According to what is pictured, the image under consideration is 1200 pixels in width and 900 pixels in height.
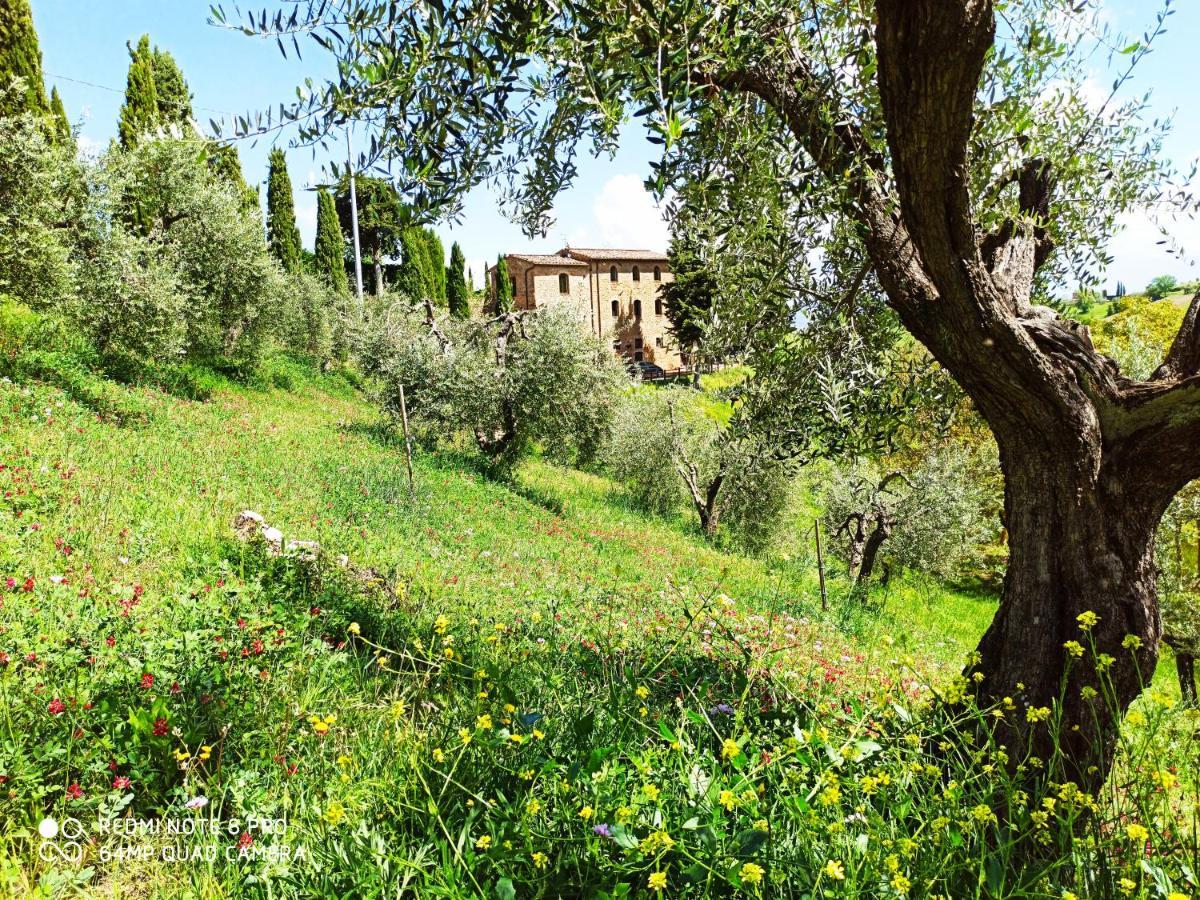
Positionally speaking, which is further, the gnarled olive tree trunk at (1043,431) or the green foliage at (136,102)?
the green foliage at (136,102)

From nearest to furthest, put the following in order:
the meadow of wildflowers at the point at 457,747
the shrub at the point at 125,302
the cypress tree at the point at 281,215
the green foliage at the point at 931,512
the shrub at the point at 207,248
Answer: the meadow of wildflowers at the point at 457,747, the shrub at the point at 125,302, the shrub at the point at 207,248, the green foliage at the point at 931,512, the cypress tree at the point at 281,215

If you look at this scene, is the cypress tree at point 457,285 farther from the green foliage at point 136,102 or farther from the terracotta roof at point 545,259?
the green foliage at point 136,102

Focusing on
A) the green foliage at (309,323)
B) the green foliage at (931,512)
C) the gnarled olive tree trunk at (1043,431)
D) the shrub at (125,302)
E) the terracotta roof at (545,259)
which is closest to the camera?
the gnarled olive tree trunk at (1043,431)

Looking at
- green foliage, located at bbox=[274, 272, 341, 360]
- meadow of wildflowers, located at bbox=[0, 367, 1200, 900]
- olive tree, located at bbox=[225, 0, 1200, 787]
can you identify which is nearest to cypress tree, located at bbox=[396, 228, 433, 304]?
green foliage, located at bbox=[274, 272, 341, 360]

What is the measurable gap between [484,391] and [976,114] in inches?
600

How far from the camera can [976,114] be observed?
13.7 ft

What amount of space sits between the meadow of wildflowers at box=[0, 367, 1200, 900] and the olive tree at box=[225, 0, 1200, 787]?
0.33m

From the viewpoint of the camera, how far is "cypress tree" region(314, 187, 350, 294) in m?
38.6

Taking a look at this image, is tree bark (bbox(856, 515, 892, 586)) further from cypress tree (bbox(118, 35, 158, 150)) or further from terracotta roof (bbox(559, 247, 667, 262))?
terracotta roof (bbox(559, 247, 667, 262))

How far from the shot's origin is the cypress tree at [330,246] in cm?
3859

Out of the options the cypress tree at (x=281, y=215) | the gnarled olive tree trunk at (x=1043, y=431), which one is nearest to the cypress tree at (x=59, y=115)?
the cypress tree at (x=281, y=215)

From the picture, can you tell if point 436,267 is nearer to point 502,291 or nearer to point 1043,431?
point 502,291

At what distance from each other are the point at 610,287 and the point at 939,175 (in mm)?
61644

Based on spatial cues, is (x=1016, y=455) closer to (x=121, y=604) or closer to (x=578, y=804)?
(x=578, y=804)
